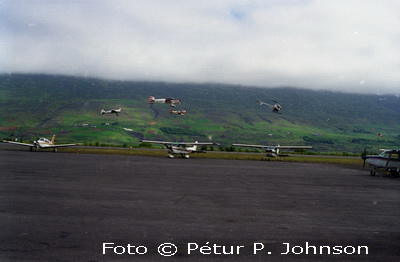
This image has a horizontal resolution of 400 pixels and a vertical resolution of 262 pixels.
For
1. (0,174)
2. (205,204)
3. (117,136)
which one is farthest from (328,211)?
(117,136)

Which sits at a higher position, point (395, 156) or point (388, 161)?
point (395, 156)

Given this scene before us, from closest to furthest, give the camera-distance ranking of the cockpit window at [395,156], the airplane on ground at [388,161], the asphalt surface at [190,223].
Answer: the asphalt surface at [190,223], the airplane on ground at [388,161], the cockpit window at [395,156]

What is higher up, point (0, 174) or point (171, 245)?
point (171, 245)

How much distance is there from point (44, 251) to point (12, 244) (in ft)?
4.19

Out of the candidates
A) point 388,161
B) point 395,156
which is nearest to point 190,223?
point 388,161

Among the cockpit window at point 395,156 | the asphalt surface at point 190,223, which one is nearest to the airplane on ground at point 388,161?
the cockpit window at point 395,156

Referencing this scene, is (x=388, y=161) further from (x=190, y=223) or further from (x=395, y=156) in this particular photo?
(x=190, y=223)

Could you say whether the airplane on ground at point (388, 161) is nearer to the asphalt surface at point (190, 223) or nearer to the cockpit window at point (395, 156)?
the cockpit window at point (395, 156)

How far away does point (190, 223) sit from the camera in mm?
13102

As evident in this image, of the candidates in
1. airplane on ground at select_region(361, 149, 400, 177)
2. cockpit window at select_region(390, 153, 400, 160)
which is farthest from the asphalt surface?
cockpit window at select_region(390, 153, 400, 160)

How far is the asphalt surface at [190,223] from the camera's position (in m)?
10.0

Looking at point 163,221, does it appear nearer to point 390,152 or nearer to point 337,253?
point 337,253

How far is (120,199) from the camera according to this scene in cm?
1742

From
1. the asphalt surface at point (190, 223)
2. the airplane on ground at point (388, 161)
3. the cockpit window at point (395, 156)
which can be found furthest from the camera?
the cockpit window at point (395, 156)
